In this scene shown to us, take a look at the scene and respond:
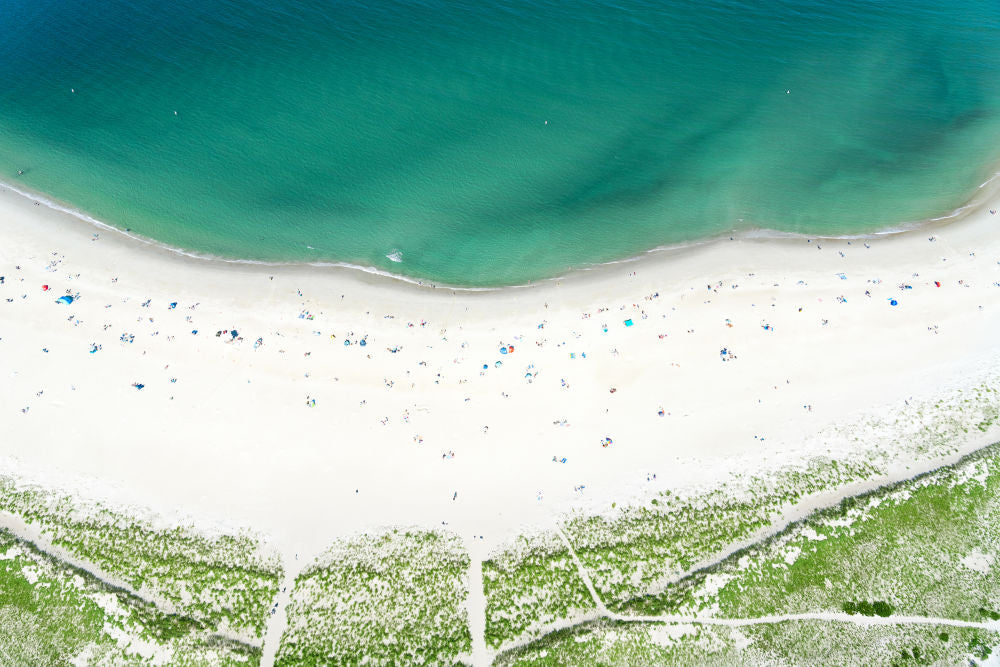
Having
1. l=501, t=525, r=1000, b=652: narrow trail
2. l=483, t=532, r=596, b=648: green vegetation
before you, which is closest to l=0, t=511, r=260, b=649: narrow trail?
l=483, t=532, r=596, b=648: green vegetation

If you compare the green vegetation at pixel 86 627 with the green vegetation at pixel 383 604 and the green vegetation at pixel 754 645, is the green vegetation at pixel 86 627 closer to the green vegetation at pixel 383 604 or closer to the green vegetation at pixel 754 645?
the green vegetation at pixel 383 604

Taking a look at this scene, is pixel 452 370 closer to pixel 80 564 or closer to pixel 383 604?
pixel 383 604

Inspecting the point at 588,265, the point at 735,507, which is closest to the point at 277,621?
the point at 735,507

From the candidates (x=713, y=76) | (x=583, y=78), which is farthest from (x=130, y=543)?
(x=713, y=76)

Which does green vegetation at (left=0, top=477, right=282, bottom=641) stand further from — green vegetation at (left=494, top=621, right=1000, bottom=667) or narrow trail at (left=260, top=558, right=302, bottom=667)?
green vegetation at (left=494, top=621, right=1000, bottom=667)

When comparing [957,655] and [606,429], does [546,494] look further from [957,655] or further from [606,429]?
[957,655]

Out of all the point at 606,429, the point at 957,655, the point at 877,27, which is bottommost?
the point at 957,655
